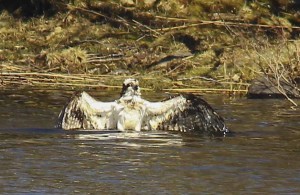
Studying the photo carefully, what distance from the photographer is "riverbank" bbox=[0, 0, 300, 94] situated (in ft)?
58.9

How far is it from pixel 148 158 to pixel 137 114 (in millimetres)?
2086

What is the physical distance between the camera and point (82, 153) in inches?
460

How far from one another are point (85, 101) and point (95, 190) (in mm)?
3798

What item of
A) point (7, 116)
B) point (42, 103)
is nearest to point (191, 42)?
point (42, 103)

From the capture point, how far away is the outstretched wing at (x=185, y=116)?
13398mm

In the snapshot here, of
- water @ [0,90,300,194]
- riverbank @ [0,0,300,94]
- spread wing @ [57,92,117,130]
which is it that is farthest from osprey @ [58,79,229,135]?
riverbank @ [0,0,300,94]

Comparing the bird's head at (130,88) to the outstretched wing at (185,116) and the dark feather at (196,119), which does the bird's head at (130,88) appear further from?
the dark feather at (196,119)

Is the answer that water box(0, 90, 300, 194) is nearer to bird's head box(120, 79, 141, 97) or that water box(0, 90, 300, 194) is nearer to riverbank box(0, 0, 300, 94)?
bird's head box(120, 79, 141, 97)

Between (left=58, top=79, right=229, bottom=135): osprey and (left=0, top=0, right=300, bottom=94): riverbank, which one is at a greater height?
(left=0, top=0, right=300, bottom=94): riverbank

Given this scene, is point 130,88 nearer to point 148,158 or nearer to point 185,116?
point 185,116

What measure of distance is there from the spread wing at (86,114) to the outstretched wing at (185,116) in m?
0.48

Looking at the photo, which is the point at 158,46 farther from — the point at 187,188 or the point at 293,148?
the point at 187,188

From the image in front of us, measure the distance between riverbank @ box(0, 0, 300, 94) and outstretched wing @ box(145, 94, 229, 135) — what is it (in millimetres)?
3261

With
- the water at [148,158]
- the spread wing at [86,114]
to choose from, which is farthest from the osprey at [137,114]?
the water at [148,158]
